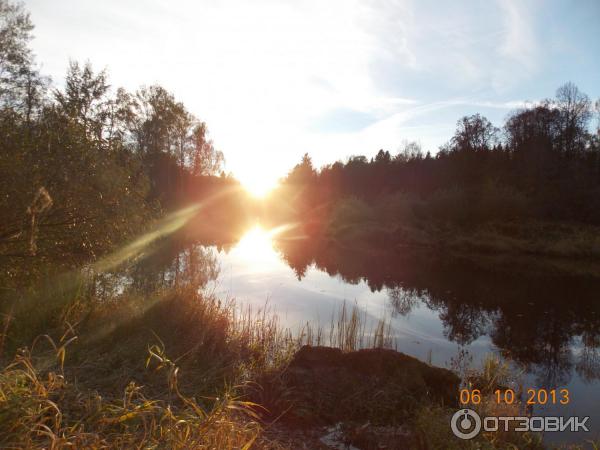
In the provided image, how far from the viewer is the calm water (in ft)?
35.3

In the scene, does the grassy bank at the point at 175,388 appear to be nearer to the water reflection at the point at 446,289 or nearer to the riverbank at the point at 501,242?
the water reflection at the point at 446,289

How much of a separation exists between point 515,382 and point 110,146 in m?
11.5

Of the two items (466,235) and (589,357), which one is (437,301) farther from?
(466,235)

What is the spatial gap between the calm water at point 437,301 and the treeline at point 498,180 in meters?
10.9

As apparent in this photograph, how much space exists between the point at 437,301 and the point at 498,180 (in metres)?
28.3

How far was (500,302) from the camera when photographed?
17547mm

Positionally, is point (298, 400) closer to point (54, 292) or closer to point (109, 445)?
point (109, 445)

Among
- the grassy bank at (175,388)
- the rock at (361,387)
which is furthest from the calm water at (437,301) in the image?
the grassy bank at (175,388)

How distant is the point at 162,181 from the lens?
4578 cm

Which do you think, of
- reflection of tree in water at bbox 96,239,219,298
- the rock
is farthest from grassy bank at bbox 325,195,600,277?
the rock

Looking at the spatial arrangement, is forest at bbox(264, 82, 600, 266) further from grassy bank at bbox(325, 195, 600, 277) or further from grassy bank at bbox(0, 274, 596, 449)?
grassy bank at bbox(0, 274, 596, 449)
